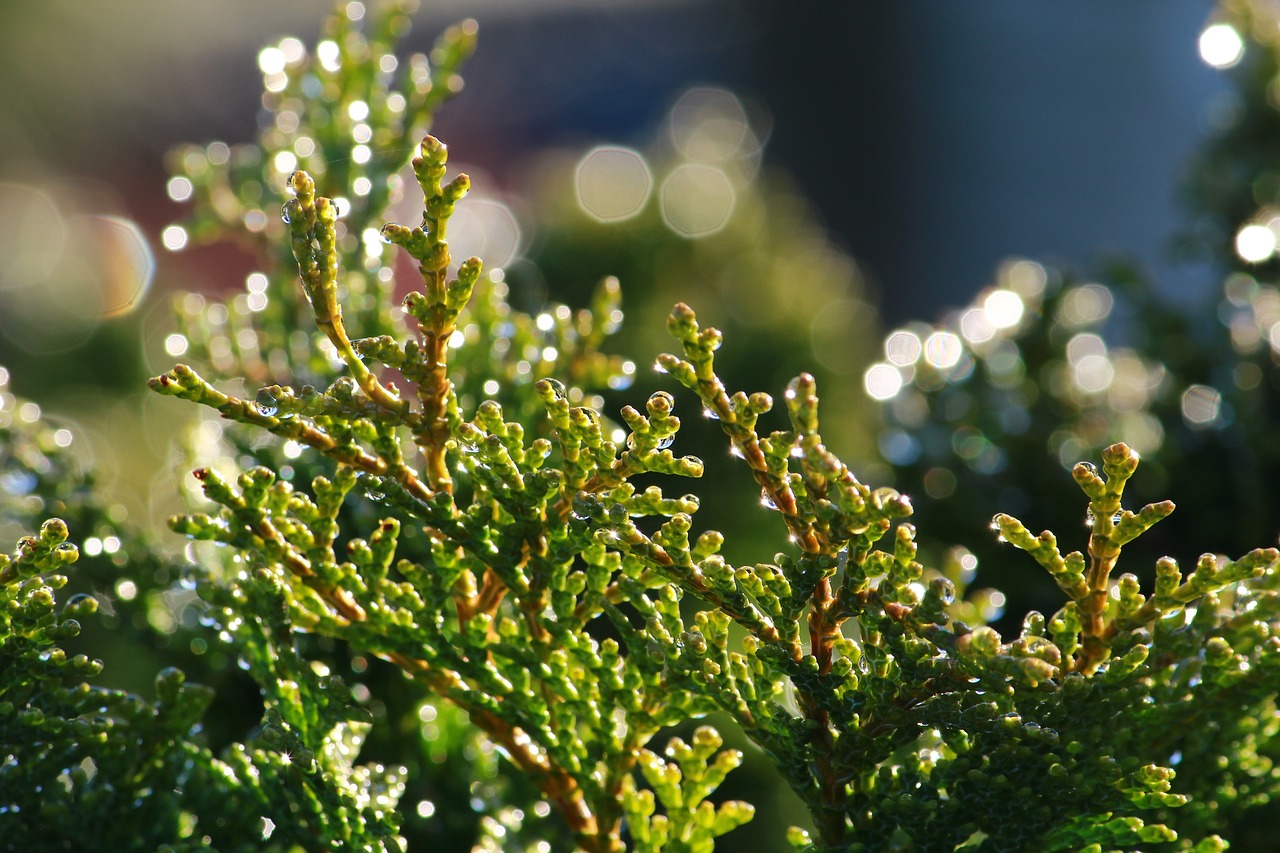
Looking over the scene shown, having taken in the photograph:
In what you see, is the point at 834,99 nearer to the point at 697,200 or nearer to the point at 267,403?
the point at 697,200

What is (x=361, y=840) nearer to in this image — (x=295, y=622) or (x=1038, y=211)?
(x=295, y=622)

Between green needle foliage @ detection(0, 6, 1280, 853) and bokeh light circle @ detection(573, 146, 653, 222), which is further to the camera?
bokeh light circle @ detection(573, 146, 653, 222)

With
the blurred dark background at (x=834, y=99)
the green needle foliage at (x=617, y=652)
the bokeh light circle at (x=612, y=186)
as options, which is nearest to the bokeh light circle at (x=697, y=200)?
the bokeh light circle at (x=612, y=186)

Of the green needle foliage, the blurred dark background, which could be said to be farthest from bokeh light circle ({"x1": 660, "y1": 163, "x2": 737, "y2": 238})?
the blurred dark background

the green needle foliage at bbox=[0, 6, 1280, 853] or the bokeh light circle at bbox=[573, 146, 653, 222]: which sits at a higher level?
the bokeh light circle at bbox=[573, 146, 653, 222]

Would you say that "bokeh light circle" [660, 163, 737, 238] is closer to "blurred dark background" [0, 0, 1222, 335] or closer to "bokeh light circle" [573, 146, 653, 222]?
"bokeh light circle" [573, 146, 653, 222]

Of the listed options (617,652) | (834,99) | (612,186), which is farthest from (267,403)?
(834,99)

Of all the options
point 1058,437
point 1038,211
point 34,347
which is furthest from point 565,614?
point 1038,211

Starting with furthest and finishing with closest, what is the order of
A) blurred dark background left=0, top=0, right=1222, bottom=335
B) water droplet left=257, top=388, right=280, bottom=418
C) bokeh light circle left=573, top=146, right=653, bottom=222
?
1. blurred dark background left=0, top=0, right=1222, bottom=335
2. bokeh light circle left=573, top=146, right=653, bottom=222
3. water droplet left=257, top=388, right=280, bottom=418
